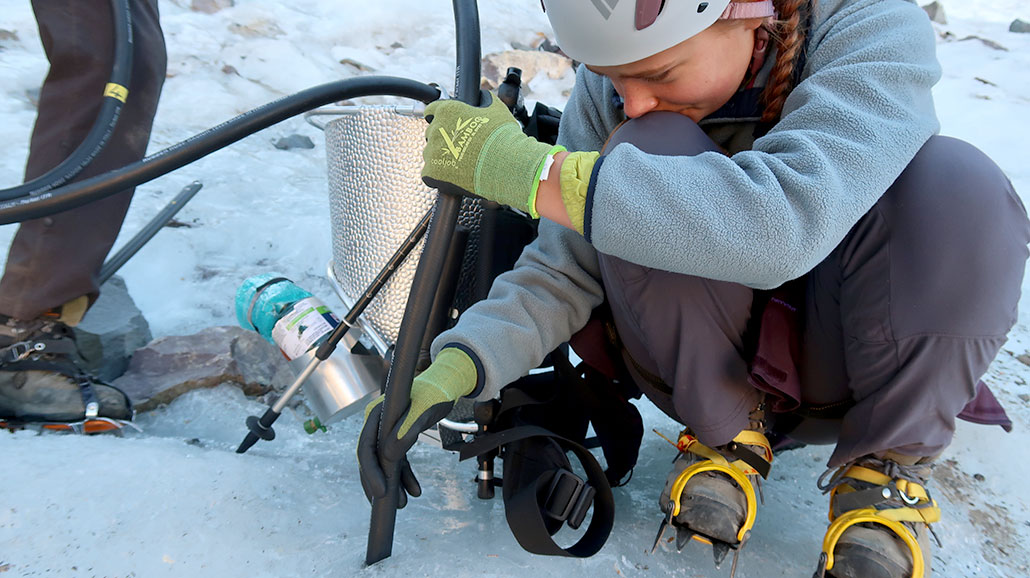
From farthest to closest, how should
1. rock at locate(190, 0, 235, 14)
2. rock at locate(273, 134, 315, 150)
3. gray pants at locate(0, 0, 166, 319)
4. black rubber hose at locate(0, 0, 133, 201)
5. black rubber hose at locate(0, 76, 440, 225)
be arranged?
rock at locate(190, 0, 235, 14), rock at locate(273, 134, 315, 150), gray pants at locate(0, 0, 166, 319), black rubber hose at locate(0, 0, 133, 201), black rubber hose at locate(0, 76, 440, 225)

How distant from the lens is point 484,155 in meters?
0.77

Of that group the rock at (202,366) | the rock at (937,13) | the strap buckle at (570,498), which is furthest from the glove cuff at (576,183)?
the rock at (937,13)

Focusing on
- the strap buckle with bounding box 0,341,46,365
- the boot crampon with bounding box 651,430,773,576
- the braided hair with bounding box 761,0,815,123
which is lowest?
the strap buckle with bounding box 0,341,46,365

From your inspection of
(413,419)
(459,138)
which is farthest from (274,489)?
(459,138)

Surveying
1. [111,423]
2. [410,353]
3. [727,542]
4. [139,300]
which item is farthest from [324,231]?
[727,542]

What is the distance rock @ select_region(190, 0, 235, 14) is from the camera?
3.80 metres

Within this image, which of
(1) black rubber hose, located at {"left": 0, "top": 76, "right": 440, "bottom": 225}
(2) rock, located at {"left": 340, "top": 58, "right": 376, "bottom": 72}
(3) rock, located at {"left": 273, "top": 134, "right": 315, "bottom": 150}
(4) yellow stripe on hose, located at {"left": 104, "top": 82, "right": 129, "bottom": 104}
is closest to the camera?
(1) black rubber hose, located at {"left": 0, "top": 76, "right": 440, "bottom": 225}

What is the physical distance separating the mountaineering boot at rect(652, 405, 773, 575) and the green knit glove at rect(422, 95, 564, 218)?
419mm

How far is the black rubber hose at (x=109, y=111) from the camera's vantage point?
1.13m

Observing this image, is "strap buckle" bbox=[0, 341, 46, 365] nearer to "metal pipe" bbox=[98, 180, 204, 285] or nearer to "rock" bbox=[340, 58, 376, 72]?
"metal pipe" bbox=[98, 180, 204, 285]

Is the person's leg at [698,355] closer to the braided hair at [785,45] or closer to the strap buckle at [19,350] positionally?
the braided hair at [785,45]

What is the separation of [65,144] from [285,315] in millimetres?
592

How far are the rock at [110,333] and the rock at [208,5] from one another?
2.72 m

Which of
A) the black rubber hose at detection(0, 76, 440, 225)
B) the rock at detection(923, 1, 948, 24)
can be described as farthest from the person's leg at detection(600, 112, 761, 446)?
the rock at detection(923, 1, 948, 24)
